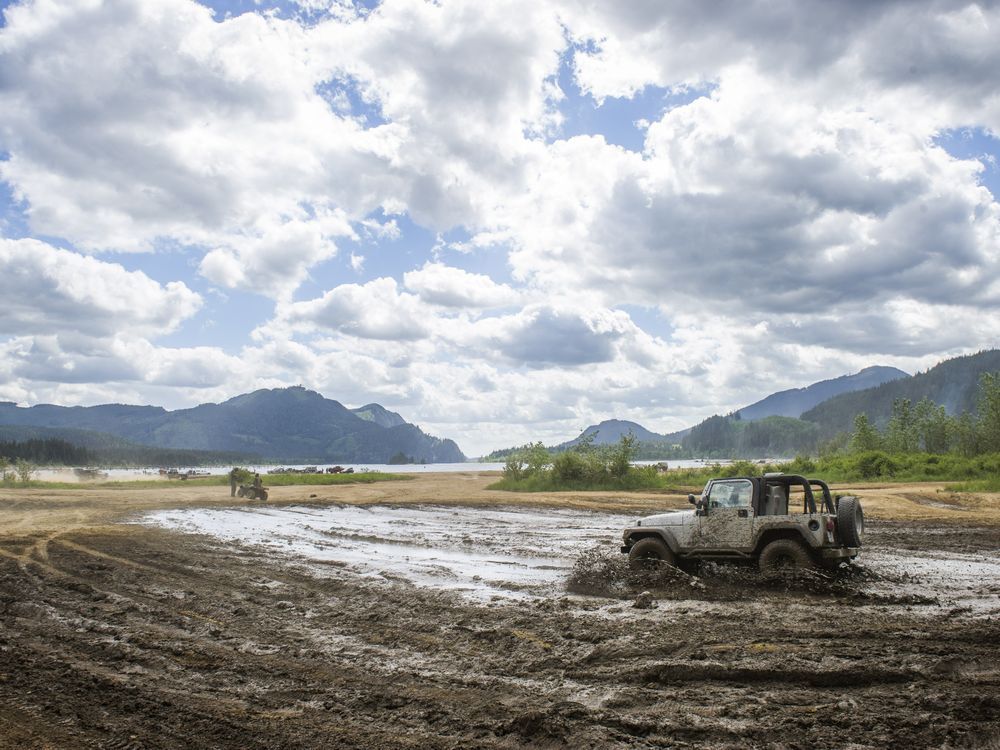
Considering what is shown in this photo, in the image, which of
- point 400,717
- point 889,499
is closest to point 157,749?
point 400,717

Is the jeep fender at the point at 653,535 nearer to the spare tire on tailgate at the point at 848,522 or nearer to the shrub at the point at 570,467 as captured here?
the spare tire on tailgate at the point at 848,522

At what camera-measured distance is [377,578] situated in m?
12.1

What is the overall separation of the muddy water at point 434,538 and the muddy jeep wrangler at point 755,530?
200 cm

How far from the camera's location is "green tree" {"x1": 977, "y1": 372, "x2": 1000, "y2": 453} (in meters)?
52.6

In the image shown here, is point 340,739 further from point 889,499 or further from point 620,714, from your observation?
point 889,499

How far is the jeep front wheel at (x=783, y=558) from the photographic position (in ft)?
35.0

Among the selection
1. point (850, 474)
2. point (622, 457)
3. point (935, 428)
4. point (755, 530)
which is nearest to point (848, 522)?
point (755, 530)

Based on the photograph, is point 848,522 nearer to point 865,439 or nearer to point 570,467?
point 570,467

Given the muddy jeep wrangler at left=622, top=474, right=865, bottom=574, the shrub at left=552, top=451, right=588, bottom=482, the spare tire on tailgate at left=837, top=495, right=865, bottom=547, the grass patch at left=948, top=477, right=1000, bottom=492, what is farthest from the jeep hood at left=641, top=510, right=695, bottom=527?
the shrub at left=552, top=451, right=588, bottom=482

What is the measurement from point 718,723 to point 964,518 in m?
19.9

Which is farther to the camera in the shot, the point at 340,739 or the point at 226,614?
the point at 226,614

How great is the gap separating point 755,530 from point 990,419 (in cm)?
5600

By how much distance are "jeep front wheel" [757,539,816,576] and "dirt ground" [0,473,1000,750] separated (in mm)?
303

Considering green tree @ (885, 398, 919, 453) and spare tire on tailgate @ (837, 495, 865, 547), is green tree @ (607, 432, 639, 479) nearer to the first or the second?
spare tire on tailgate @ (837, 495, 865, 547)
